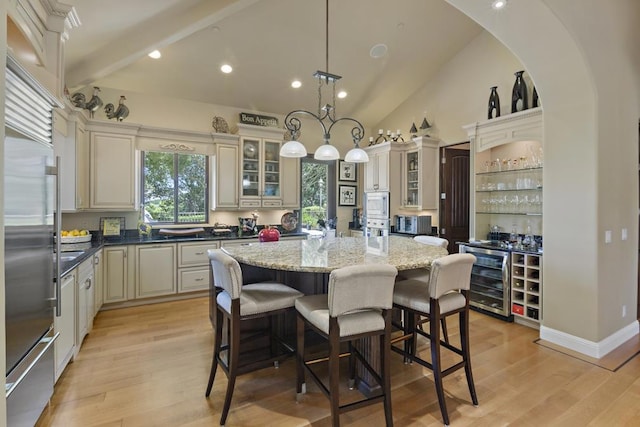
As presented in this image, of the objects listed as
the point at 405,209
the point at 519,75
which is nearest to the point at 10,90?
the point at 519,75

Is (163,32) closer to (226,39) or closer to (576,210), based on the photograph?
(226,39)

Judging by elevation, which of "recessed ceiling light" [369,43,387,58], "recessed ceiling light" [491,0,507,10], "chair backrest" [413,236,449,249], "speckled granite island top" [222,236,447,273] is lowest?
"speckled granite island top" [222,236,447,273]

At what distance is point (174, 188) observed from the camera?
5148 millimetres

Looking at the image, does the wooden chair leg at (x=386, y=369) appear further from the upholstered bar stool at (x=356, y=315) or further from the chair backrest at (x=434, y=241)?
the chair backrest at (x=434, y=241)

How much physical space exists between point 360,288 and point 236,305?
2.68 feet

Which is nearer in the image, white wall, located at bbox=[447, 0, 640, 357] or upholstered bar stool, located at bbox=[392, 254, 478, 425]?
upholstered bar stool, located at bbox=[392, 254, 478, 425]

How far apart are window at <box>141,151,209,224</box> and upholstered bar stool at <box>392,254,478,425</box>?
386 centimetres

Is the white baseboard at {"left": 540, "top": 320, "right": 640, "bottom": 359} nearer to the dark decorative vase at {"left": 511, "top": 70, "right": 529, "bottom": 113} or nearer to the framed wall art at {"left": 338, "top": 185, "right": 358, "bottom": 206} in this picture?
the dark decorative vase at {"left": 511, "top": 70, "right": 529, "bottom": 113}

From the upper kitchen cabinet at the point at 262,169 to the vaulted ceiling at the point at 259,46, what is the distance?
1.86 feet

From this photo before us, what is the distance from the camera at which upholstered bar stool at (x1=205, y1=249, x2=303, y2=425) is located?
2082 millimetres

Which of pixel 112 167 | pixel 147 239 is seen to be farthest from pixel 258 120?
pixel 147 239

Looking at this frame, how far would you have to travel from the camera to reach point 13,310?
1489 mm

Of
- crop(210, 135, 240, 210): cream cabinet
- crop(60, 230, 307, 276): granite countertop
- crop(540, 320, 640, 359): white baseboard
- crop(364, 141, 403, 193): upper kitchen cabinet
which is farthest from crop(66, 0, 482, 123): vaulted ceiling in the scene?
crop(540, 320, 640, 359): white baseboard

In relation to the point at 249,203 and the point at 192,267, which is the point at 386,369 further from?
Result: the point at 249,203
